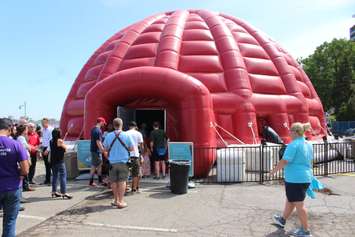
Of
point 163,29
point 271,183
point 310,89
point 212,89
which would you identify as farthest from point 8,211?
point 310,89

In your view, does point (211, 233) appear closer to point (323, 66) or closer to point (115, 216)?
point (115, 216)

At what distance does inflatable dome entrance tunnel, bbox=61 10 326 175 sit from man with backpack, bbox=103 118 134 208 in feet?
11.7

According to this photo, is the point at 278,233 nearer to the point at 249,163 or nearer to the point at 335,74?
the point at 249,163

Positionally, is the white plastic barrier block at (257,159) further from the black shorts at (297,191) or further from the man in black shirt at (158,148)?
the black shorts at (297,191)

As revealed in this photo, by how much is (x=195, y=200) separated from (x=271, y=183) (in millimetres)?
2825

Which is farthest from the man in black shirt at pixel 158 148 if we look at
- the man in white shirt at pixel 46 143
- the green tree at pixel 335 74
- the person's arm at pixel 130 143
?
the green tree at pixel 335 74

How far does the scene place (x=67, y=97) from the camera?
16.1 m

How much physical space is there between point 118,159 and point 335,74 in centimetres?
4331

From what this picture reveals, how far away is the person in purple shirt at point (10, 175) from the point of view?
3.97m

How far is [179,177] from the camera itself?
7.98m

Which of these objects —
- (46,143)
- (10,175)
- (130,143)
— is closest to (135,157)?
(130,143)

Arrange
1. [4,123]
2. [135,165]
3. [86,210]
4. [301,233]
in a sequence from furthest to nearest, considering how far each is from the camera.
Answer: [135,165] < [86,210] < [301,233] < [4,123]

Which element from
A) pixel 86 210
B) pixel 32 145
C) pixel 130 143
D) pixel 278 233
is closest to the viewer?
pixel 278 233

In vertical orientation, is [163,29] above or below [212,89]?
above
